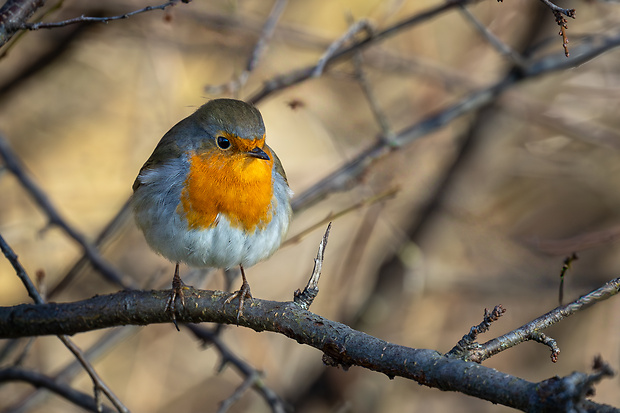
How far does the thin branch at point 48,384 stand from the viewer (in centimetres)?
291

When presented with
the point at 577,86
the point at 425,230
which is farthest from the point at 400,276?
the point at 577,86

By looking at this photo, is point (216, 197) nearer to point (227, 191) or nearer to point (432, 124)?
point (227, 191)

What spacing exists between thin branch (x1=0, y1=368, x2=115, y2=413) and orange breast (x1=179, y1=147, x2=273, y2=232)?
92 centimetres

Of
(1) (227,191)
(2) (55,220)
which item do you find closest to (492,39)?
(1) (227,191)

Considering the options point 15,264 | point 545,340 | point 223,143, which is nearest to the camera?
point 545,340

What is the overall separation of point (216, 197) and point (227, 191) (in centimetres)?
6

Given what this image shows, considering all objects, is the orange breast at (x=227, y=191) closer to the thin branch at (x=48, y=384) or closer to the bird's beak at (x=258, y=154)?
the bird's beak at (x=258, y=154)

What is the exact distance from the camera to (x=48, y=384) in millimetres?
2959

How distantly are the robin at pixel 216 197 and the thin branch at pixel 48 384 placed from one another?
2.19 feet

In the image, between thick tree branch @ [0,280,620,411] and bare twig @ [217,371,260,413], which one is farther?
bare twig @ [217,371,260,413]

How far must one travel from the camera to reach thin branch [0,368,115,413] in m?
2.91

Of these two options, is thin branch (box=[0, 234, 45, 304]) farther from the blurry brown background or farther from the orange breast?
the blurry brown background

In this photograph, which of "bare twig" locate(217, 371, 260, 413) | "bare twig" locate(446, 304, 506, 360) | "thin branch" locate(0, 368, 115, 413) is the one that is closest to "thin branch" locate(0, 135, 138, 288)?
"thin branch" locate(0, 368, 115, 413)

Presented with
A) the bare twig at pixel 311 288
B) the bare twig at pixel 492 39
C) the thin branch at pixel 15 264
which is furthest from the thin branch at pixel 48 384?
the bare twig at pixel 492 39
